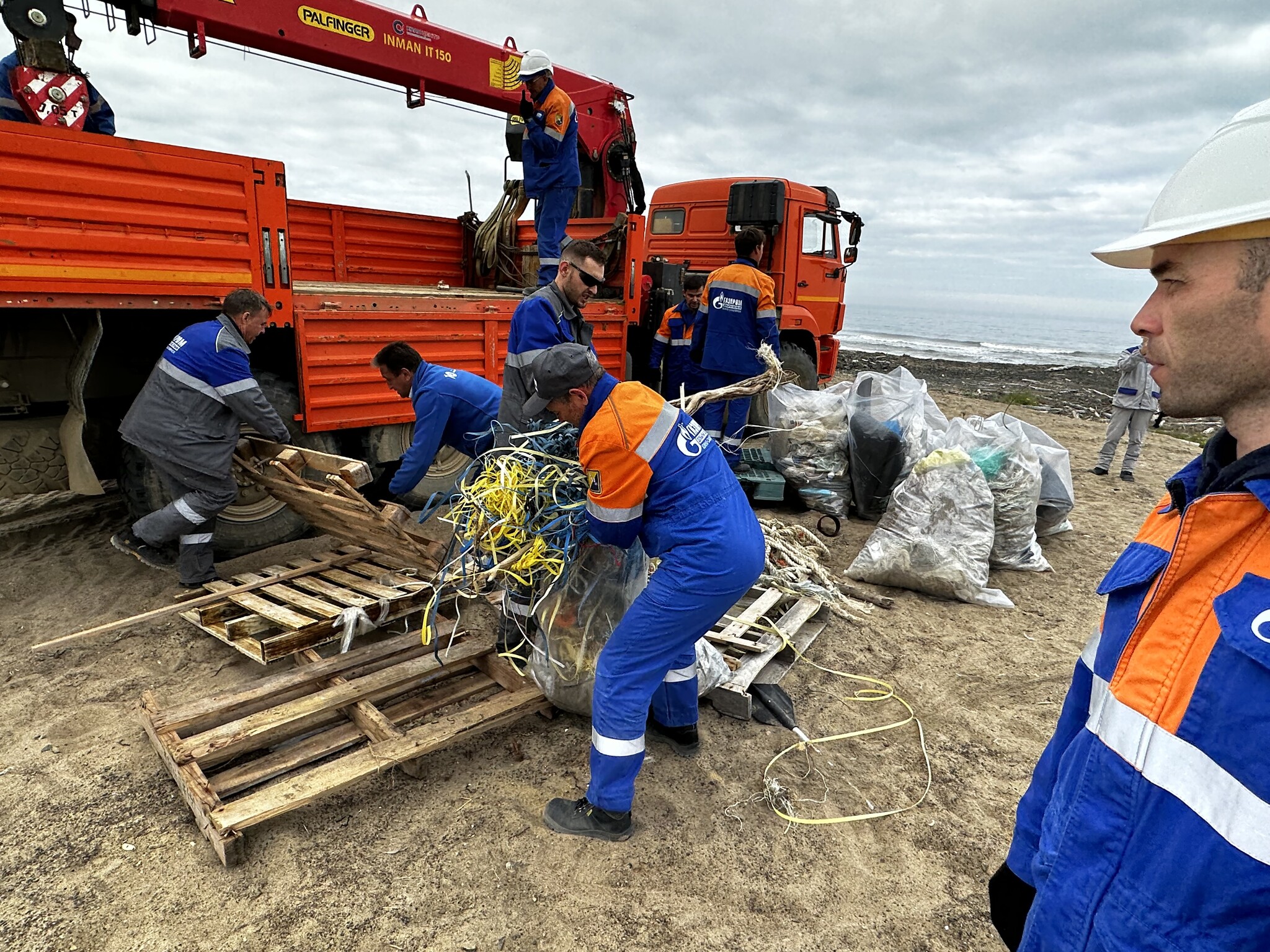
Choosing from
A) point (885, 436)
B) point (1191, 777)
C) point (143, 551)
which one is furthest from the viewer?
point (885, 436)

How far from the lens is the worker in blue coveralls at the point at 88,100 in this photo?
395 centimetres

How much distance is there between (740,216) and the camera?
25.2 ft

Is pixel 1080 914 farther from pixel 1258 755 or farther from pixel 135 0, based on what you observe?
pixel 135 0

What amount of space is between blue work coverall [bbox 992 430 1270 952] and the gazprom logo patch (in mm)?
5892

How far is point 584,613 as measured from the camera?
2854mm

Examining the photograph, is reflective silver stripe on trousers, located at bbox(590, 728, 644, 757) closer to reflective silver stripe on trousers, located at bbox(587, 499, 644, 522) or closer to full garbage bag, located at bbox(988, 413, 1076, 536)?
reflective silver stripe on trousers, located at bbox(587, 499, 644, 522)

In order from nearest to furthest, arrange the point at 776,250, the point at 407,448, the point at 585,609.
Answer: the point at 585,609
the point at 407,448
the point at 776,250

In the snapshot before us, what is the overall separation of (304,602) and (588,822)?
6.78ft

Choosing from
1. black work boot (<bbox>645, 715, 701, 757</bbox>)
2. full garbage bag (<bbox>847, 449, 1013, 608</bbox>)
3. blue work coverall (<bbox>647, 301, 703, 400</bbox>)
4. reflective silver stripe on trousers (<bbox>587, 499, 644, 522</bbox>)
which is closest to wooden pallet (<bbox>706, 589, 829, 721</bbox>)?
black work boot (<bbox>645, 715, 701, 757</bbox>)

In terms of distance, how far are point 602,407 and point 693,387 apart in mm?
4589

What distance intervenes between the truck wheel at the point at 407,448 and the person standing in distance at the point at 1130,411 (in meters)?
6.75

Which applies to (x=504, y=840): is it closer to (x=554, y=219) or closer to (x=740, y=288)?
(x=740, y=288)

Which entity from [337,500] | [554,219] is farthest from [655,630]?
[554,219]

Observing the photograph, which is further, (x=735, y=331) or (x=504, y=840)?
(x=735, y=331)
